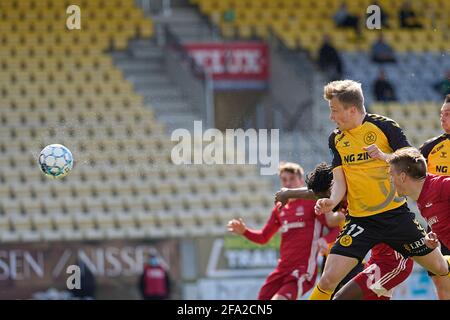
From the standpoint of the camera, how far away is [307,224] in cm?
1005

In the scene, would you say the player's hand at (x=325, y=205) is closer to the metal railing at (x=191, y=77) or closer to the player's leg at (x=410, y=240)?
the player's leg at (x=410, y=240)

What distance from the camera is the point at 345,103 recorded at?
8.23m

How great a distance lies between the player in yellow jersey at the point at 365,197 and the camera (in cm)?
823

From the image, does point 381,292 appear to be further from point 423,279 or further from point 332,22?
point 332,22

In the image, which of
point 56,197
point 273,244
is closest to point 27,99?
point 56,197

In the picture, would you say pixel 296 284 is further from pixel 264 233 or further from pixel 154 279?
pixel 154 279

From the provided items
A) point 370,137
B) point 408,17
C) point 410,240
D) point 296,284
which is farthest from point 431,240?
point 408,17

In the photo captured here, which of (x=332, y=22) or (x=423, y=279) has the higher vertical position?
(x=332, y=22)

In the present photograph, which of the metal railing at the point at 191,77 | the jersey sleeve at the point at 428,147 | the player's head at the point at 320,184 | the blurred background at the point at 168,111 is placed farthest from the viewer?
the metal railing at the point at 191,77

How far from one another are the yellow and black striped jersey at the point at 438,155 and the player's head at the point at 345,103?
1089mm

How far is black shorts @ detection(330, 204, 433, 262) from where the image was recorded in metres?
8.23

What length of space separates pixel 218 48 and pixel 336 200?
43.8 ft

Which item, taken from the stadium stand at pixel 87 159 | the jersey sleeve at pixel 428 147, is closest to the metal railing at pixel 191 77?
the stadium stand at pixel 87 159

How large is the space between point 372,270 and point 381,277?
0.28 feet
